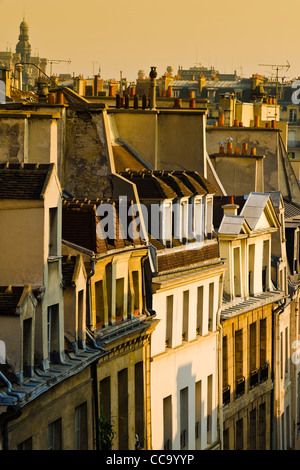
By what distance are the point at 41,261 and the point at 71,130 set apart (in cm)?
1315

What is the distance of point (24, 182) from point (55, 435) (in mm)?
5648

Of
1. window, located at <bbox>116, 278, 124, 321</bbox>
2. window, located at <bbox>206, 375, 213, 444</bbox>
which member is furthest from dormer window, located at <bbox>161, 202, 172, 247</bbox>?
window, located at <bbox>206, 375, 213, 444</bbox>

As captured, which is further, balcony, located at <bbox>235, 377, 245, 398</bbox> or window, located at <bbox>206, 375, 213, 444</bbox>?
balcony, located at <bbox>235, 377, 245, 398</bbox>

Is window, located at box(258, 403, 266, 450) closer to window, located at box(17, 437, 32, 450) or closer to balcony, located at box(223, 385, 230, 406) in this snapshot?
balcony, located at box(223, 385, 230, 406)

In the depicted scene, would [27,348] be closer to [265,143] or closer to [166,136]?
[166,136]

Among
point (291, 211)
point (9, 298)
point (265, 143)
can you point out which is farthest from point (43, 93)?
point (291, 211)

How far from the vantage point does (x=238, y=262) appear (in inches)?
2238

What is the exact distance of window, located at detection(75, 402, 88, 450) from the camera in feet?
125

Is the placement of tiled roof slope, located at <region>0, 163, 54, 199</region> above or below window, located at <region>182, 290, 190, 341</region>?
above

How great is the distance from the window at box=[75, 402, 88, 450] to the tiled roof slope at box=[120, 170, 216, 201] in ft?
32.6

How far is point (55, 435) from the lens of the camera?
3638 centimetres
